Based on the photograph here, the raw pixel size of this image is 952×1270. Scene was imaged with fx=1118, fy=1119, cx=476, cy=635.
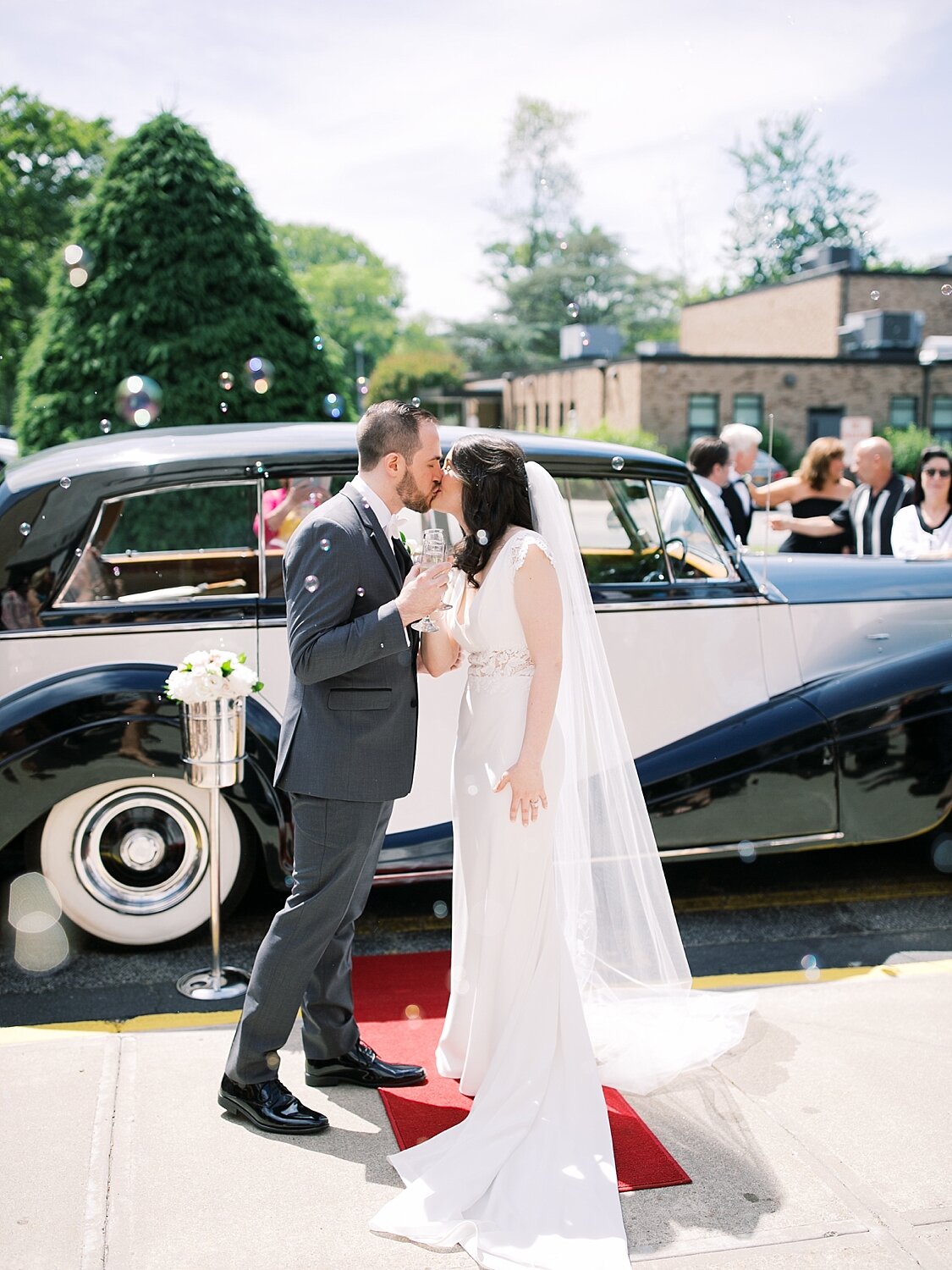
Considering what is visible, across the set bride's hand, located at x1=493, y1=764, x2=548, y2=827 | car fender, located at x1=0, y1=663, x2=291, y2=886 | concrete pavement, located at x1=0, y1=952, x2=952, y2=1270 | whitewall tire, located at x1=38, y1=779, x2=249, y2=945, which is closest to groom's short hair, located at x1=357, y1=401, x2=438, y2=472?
bride's hand, located at x1=493, y1=764, x2=548, y2=827

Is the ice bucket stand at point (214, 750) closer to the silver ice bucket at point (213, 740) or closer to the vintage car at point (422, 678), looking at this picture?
the silver ice bucket at point (213, 740)

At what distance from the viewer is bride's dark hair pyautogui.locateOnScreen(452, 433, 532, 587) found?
3.22 m

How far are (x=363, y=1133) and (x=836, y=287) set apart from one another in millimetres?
38456

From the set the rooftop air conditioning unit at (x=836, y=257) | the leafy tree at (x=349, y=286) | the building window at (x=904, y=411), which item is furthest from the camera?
the leafy tree at (x=349, y=286)

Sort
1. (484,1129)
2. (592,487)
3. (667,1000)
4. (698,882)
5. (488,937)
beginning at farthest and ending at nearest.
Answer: (698,882)
(592,487)
(667,1000)
(488,937)
(484,1129)

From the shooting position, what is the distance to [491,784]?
328 centimetres

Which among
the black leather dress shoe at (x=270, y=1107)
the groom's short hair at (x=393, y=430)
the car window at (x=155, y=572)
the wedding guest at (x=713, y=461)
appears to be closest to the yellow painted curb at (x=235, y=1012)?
the black leather dress shoe at (x=270, y=1107)

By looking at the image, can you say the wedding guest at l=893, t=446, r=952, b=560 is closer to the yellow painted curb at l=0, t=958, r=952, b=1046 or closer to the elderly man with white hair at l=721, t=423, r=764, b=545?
the elderly man with white hair at l=721, t=423, r=764, b=545

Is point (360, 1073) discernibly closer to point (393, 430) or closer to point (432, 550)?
point (432, 550)

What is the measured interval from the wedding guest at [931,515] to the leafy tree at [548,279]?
5086 cm

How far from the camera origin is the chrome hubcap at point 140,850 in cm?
424

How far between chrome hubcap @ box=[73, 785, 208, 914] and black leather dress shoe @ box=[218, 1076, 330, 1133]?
122 cm

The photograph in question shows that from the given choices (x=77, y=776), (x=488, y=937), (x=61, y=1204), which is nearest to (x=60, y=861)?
(x=77, y=776)

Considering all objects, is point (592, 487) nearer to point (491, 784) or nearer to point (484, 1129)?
point (491, 784)
